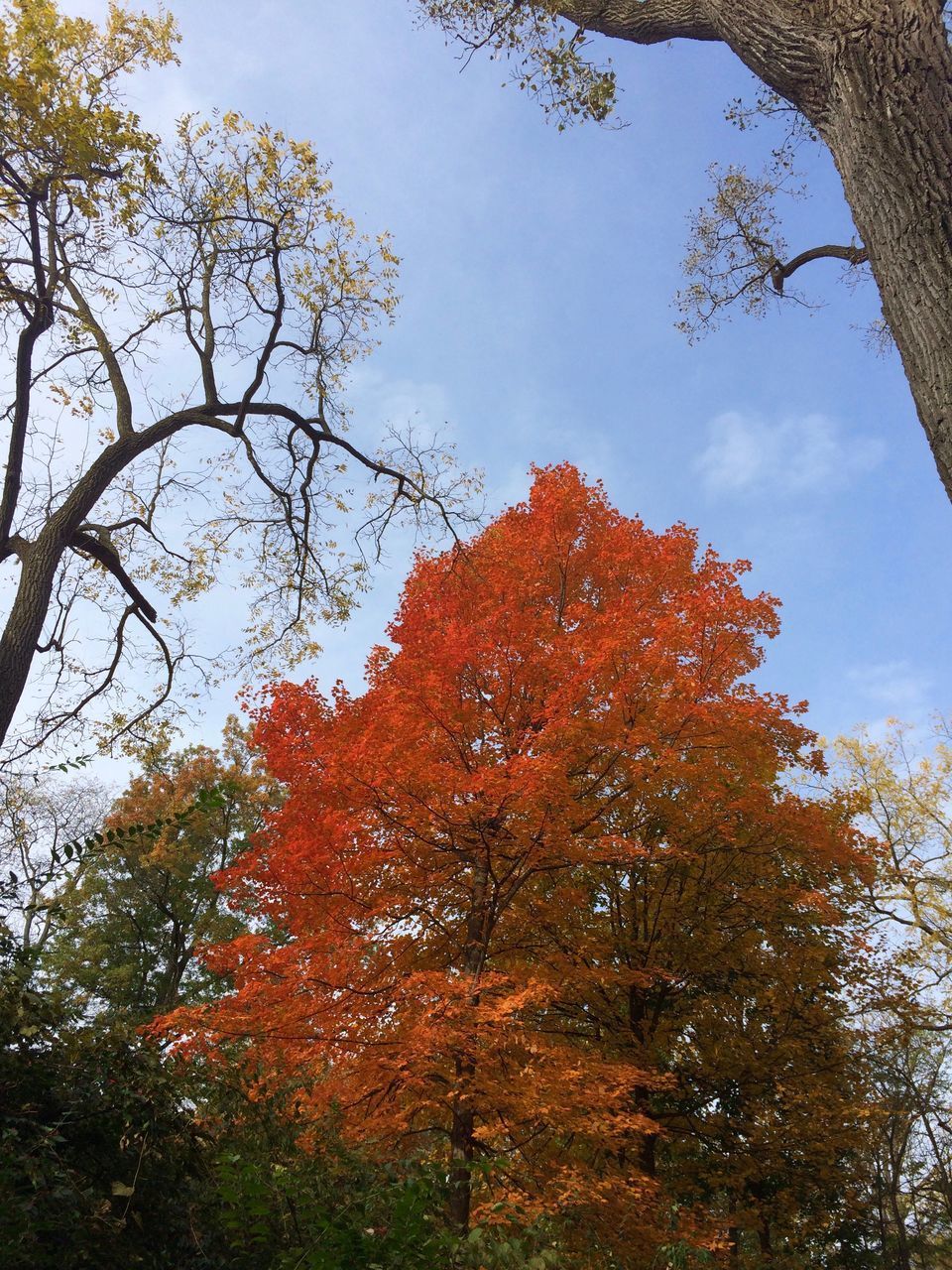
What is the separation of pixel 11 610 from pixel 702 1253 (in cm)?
887

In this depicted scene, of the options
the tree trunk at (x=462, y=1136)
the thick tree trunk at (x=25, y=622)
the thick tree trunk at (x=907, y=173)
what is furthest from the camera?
the tree trunk at (x=462, y=1136)

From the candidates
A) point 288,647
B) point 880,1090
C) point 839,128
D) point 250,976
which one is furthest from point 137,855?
point 839,128

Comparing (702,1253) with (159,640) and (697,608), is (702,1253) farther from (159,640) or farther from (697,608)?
(159,640)

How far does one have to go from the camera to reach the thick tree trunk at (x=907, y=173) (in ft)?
10.8

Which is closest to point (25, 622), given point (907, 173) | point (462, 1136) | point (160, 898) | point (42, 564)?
point (42, 564)

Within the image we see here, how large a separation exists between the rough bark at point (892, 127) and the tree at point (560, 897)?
5.33 m

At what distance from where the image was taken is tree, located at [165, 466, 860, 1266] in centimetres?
760

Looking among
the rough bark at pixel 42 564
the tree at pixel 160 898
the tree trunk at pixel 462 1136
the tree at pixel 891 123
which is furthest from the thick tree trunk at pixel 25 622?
the tree at pixel 160 898

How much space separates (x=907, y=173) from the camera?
364 centimetres

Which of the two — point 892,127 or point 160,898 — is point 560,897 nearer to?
point 892,127

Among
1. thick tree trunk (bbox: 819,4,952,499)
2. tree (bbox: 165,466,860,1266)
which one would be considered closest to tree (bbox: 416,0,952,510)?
thick tree trunk (bbox: 819,4,952,499)

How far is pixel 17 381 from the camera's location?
8031mm

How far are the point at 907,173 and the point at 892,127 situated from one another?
0.32m

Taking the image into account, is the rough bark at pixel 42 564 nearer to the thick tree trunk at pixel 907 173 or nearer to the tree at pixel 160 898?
the thick tree trunk at pixel 907 173
